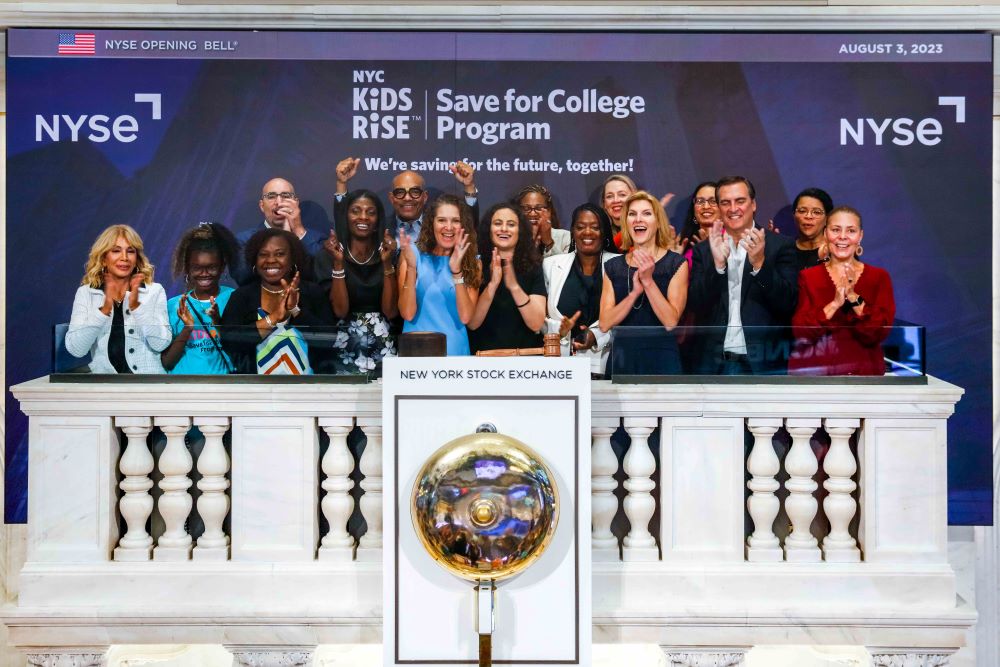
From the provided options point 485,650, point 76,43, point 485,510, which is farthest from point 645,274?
point 76,43

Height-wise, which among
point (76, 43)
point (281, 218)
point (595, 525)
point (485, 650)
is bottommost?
point (485, 650)

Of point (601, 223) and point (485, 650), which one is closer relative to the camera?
point (485, 650)

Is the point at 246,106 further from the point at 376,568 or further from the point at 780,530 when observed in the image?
the point at 780,530

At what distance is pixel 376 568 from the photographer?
3123mm

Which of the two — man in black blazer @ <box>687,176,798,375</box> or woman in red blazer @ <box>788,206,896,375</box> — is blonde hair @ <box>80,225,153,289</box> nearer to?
man in black blazer @ <box>687,176,798,375</box>

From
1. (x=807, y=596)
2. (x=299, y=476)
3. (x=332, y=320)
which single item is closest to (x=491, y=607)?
(x=299, y=476)

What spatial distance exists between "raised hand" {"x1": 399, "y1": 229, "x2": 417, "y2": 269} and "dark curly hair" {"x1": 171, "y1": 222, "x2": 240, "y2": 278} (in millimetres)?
754

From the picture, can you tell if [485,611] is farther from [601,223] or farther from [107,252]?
[107,252]

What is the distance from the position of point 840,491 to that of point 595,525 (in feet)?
2.66

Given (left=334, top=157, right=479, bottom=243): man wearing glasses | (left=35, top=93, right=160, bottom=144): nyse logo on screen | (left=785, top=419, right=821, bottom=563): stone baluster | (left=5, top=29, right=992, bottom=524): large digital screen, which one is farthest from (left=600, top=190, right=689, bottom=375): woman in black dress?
(left=35, top=93, right=160, bottom=144): nyse logo on screen

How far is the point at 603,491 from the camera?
10.2ft

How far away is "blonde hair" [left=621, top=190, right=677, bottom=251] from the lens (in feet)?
14.2

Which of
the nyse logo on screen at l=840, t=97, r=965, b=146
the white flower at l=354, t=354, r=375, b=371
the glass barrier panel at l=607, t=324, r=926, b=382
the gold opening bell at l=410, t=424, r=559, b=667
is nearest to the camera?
the gold opening bell at l=410, t=424, r=559, b=667

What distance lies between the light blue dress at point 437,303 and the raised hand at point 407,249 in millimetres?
24
